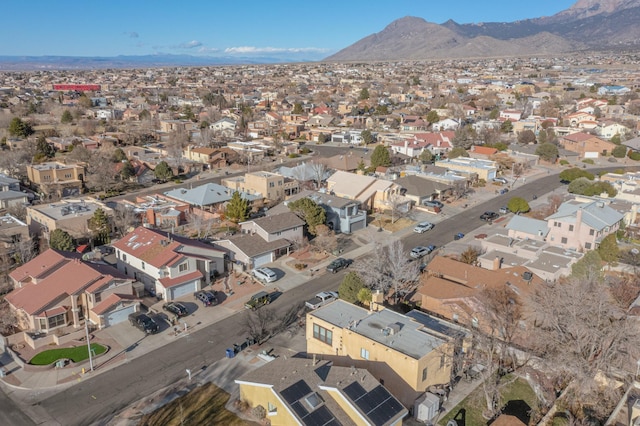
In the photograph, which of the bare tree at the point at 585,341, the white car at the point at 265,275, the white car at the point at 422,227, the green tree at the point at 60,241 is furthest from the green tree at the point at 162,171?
the bare tree at the point at 585,341

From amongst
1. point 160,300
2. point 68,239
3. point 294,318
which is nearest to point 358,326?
point 294,318

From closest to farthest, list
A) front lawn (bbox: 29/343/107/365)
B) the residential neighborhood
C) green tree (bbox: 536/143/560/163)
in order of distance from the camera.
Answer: the residential neighborhood < front lawn (bbox: 29/343/107/365) < green tree (bbox: 536/143/560/163)

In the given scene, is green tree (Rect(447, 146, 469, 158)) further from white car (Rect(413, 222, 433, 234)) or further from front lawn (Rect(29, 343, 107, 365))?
front lawn (Rect(29, 343, 107, 365))

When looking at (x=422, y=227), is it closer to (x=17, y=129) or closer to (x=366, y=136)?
(x=366, y=136)

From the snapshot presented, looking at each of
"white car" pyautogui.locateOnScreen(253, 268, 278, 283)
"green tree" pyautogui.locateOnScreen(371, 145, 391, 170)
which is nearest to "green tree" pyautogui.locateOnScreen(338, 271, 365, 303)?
"white car" pyautogui.locateOnScreen(253, 268, 278, 283)

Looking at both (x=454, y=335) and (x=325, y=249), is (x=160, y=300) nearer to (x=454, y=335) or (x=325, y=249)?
(x=325, y=249)

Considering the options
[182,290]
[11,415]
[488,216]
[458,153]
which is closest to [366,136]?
[458,153]
